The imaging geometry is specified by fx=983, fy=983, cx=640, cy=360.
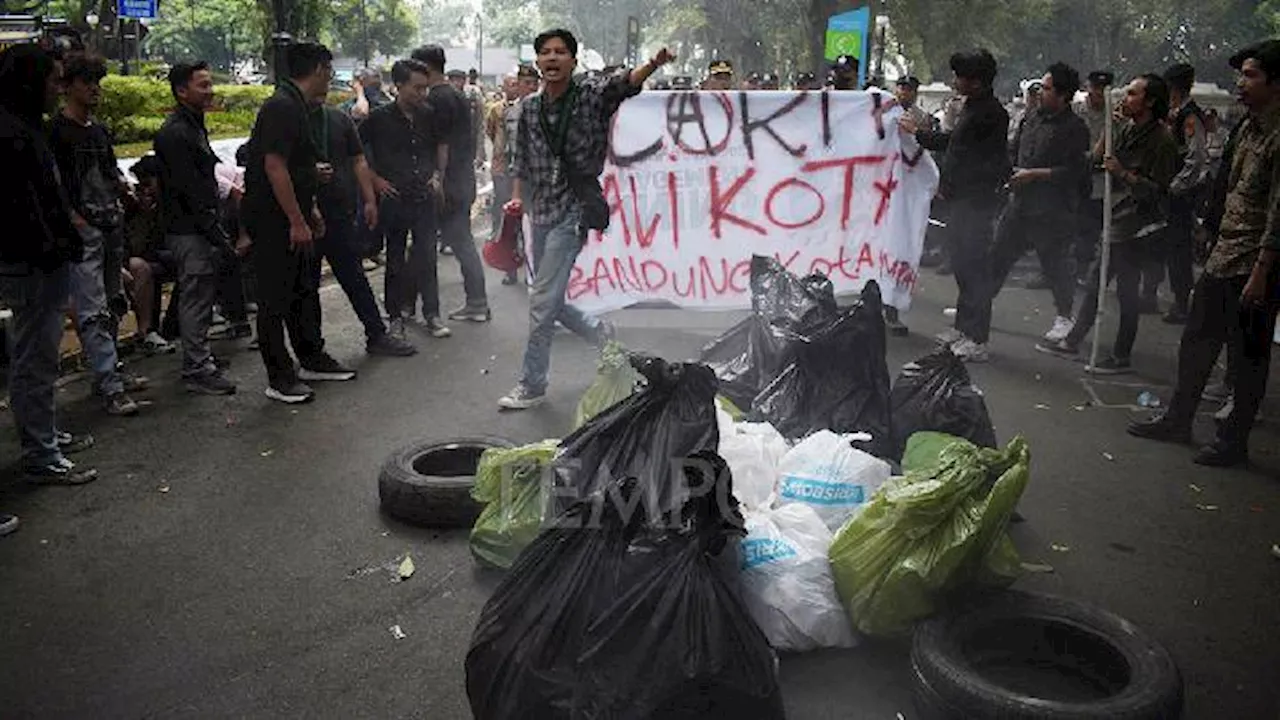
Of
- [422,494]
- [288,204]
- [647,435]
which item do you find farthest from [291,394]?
[647,435]

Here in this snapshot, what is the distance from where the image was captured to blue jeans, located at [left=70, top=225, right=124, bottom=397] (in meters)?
5.32

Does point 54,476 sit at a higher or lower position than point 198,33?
lower

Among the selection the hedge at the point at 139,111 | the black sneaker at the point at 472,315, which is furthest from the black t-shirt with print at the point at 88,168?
the hedge at the point at 139,111

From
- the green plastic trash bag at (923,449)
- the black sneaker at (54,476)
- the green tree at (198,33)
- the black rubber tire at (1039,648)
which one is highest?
the green tree at (198,33)

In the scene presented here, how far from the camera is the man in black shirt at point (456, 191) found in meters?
7.46

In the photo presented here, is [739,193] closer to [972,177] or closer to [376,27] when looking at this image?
[972,177]

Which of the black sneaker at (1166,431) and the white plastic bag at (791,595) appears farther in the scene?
the black sneaker at (1166,431)

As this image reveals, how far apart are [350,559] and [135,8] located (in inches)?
644

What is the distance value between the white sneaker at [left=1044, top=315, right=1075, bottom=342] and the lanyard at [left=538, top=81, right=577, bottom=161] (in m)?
4.24

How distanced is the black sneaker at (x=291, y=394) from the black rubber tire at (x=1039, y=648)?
413cm

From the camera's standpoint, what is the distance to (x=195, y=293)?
19.4ft

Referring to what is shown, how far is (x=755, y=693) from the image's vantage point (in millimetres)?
2508

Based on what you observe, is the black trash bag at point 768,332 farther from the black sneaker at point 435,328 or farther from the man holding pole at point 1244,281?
the black sneaker at point 435,328

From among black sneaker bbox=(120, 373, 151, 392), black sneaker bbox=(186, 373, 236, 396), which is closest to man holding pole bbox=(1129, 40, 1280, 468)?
black sneaker bbox=(186, 373, 236, 396)
